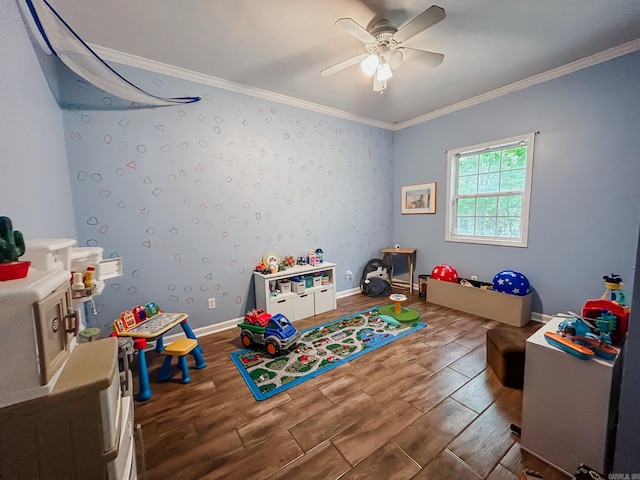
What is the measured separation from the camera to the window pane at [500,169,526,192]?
294 cm

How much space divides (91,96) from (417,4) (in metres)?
2.64

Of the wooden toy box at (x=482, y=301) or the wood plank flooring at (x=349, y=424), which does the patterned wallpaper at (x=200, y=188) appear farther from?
the wooden toy box at (x=482, y=301)

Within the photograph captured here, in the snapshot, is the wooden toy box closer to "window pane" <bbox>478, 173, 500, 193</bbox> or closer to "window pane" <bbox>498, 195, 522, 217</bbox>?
"window pane" <bbox>498, 195, 522, 217</bbox>

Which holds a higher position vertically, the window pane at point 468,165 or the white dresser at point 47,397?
the window pane at point 468,165

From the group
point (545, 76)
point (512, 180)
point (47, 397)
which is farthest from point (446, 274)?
point (47, 397)

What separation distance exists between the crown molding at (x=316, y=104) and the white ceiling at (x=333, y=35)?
0.04 m

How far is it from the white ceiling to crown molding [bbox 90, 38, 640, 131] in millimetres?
40

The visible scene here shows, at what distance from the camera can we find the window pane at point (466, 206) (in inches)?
134

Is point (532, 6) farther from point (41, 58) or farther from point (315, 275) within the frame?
point (41, 58)

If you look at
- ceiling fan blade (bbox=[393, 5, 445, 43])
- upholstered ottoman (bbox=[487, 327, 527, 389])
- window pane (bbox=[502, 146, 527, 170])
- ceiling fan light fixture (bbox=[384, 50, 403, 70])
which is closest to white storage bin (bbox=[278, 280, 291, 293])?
upholstered ottoman (bbox=[487, 327, 527, 389])

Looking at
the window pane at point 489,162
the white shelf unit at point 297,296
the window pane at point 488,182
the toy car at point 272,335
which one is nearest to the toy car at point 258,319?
the toy car at point 272,335

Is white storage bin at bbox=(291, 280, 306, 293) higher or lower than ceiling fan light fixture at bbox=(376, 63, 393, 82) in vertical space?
lower

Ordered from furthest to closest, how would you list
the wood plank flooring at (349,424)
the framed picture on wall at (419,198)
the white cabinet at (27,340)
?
1. the framed picture on wall at (419,198)
2. the wood plank flooring at (349,424)
3. the white cabinet at (27,340)

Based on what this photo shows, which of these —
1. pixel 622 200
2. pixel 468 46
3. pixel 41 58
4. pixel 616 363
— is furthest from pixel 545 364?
pixel 41 58
